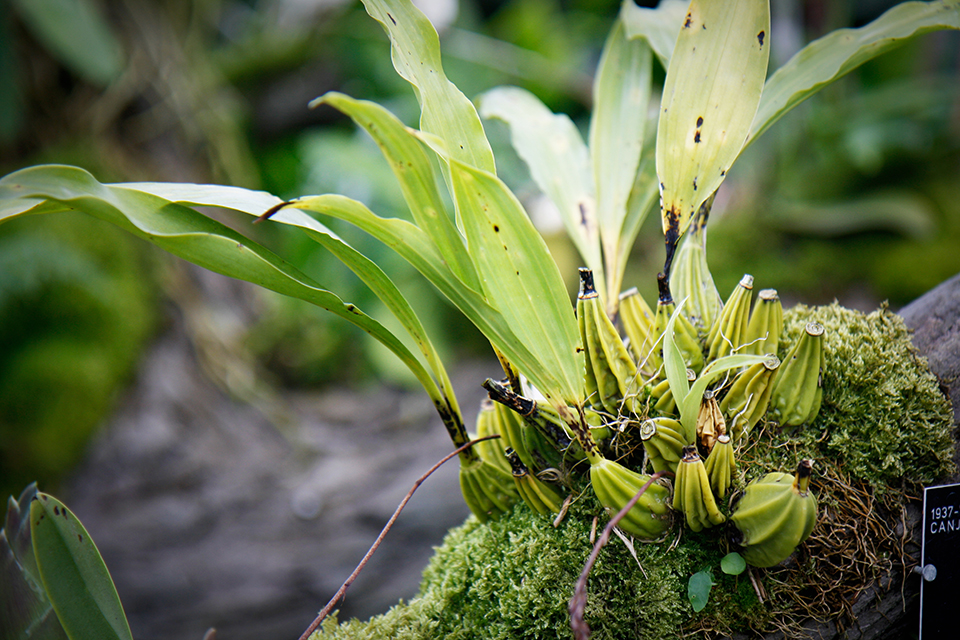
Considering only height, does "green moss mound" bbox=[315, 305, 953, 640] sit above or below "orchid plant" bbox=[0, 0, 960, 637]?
below

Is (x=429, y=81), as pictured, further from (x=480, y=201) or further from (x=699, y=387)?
(x=699, y=387)

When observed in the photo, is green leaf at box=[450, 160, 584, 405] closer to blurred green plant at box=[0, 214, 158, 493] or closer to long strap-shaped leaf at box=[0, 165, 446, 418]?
long strap-shaped leaf at box=[0, 165, 446, 418]

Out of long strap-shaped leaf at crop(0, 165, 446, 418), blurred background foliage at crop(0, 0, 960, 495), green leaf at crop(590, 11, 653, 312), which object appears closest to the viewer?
long strap-shaped leaf at crop(0, 165, 446, 418)

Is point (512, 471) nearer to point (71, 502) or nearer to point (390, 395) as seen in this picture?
point (71, 502)

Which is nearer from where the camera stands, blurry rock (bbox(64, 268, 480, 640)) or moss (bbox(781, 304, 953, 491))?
moss (bbox(781, 304, 953, 491))

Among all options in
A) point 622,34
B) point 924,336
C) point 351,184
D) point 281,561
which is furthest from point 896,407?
point 351,184

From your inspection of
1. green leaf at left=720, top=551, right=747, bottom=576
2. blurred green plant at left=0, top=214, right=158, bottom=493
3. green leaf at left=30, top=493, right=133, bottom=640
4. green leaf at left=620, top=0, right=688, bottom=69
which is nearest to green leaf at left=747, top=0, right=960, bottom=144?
green leaf at left=620, top=0, right=688, bottom=69

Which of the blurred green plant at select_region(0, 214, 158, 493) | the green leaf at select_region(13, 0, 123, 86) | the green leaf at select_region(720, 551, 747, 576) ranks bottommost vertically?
the green leaf at select_region(720, 551, 747, 576)
